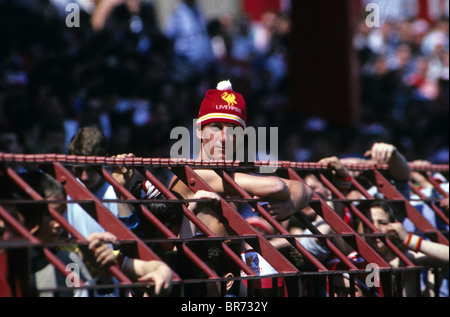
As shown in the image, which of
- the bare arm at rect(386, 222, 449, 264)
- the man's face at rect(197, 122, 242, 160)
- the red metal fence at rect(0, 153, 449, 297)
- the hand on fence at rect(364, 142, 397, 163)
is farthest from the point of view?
the hand on fence at rect(364, 142, 397, 163)

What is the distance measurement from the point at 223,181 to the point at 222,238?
0.51m

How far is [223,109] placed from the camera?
14.7 ft

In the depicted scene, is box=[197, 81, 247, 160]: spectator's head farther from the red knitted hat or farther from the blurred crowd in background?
the blurred crowd in background

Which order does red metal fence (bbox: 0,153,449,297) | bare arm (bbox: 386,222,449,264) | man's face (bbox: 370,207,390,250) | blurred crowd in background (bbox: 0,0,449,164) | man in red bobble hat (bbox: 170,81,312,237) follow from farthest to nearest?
blurred crowd in background (bbox: 0,0,449,164), man's face (bbox: 370,207,390,250), bare arm (bbox: 386,222,449,264), man in red bobble hat (bbox: 170,81,312,237), red metal fence (bbox: 0,153,449,297)

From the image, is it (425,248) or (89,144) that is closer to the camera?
(425,248)

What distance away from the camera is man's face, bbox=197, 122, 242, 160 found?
14.4ft

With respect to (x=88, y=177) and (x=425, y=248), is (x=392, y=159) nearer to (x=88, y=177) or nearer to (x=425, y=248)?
(x=425, y=248)

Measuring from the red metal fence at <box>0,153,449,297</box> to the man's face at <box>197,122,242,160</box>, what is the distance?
0.20m

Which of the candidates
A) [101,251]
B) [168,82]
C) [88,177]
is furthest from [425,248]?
[168,82]

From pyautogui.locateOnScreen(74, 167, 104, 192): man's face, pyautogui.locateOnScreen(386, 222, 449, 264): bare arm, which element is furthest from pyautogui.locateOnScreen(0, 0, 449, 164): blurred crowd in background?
pyautogui.locateOnScreen(386, 222, 449, 264): bare arm

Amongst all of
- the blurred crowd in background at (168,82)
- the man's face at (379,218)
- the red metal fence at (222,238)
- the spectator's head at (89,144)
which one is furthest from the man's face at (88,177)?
the man's face at (379,218)

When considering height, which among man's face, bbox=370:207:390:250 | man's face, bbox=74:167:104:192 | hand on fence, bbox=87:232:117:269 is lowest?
hand on fence, bbox=87:232:117:269
